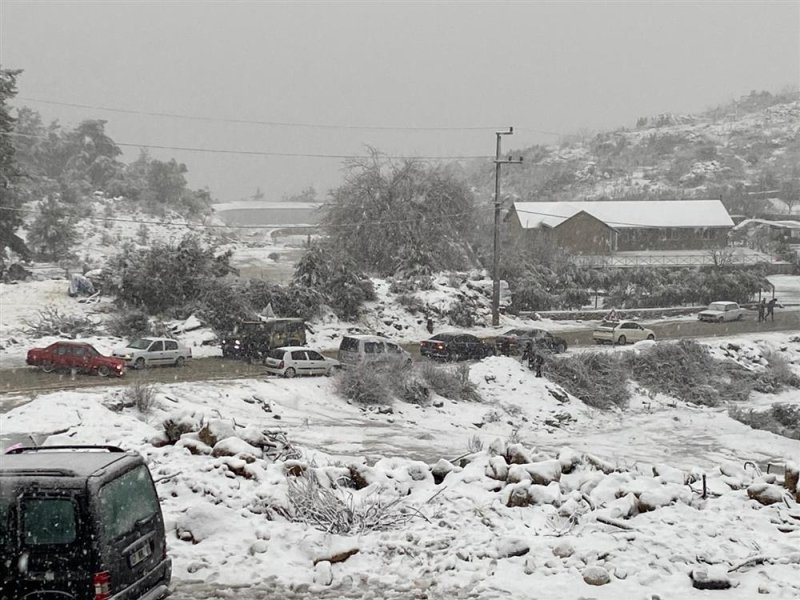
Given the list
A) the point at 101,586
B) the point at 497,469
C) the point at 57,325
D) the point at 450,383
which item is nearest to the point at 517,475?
the point at 497,469

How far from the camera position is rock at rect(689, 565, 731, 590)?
357 inches

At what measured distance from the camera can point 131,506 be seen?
823 cm

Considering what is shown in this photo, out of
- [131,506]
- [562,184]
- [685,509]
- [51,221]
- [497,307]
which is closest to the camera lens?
[131,506]

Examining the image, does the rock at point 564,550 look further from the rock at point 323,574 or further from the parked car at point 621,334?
the parked car at point 621,334

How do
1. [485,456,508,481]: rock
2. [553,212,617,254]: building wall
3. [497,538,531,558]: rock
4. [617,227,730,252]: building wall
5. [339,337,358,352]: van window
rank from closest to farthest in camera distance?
[497,538,531,558]: rock → [485,456,508,481]: rock → [339,337,358,352]: van window → [553,212,617,254]: building wall → [617,227,730,252]: building wall

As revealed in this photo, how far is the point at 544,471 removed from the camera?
12.4m

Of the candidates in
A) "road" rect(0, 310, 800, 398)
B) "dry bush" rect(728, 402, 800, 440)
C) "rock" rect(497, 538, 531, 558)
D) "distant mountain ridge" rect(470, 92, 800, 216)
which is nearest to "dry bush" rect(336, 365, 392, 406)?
"road" rect(0, 310, 800, 398)

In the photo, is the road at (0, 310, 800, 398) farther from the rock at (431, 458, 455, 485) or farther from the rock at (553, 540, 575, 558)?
the rock at (553, 540, 575, 558)

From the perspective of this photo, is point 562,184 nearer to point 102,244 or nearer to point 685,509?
point 102,244

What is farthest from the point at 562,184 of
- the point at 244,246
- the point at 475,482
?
the point at 475,482

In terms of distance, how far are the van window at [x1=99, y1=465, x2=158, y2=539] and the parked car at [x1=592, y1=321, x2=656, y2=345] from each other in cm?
3413

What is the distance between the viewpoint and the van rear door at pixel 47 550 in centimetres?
755

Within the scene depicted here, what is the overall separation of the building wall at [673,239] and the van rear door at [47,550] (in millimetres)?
59769

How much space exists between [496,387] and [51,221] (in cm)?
3146
